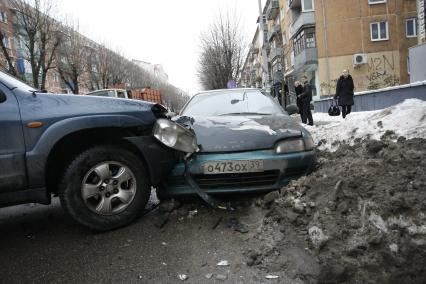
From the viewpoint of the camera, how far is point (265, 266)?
282 centimetres

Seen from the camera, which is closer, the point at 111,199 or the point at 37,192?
the point at 37,192

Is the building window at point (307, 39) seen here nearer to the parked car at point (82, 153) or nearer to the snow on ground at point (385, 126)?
the snow on ground at point (385, 126)

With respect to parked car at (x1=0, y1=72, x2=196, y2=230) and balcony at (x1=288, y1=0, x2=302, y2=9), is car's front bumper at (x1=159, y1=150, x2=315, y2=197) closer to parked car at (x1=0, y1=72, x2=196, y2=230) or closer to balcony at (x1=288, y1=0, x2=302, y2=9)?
parked car at (x1=0, y1=72, x2=196, y2=230)

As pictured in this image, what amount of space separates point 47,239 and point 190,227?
1329mm

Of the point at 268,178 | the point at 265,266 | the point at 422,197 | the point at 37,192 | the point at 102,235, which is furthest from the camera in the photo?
the point at 268,178

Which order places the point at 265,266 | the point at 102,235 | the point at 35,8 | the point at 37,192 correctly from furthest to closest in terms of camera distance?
1. the point at 35,8
2. the point at 102,235
3. the point at 37,192
4. the point at 265,266

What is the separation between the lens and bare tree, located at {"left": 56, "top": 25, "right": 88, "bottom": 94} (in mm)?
33062

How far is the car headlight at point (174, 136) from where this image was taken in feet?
12.5

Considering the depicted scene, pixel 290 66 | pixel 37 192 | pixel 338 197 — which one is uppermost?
pixel 290 66

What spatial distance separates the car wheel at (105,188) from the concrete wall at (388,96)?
11124mm

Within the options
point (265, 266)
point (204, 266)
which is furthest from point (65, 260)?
point (265, 266)

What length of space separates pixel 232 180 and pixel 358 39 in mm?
30983

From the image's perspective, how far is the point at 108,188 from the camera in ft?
11.7

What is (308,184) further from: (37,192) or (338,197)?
(37,192)
